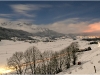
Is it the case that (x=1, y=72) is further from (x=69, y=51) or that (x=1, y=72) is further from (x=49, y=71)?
(x=69, y=51)

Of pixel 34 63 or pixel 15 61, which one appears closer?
pixel 34 63

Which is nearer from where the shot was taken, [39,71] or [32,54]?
[39,71]

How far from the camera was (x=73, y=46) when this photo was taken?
97.5m

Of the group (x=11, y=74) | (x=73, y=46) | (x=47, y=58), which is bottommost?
(x=11, y=74)

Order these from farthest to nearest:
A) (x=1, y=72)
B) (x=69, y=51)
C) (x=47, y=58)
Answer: (x=69, y=51), (x=47, y=58), (x=1, y=72)

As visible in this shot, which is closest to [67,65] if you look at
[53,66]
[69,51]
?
[53,66]

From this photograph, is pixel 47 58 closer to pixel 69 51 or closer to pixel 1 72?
pixel 69 51

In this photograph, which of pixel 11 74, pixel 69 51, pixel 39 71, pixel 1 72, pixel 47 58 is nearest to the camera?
pixel 39 71

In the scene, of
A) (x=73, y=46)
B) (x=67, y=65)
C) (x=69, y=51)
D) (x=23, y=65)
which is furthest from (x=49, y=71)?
(x=73, y=46)

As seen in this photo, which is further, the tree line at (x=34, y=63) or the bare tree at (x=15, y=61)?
the tree line at (x=34, y=63)

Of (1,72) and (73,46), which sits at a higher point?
(73,46)

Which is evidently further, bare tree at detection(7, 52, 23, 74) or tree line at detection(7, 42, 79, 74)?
tree line at detection(7, 42, 79, 74)

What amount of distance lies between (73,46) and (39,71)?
40.0m

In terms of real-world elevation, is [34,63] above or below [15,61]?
below
